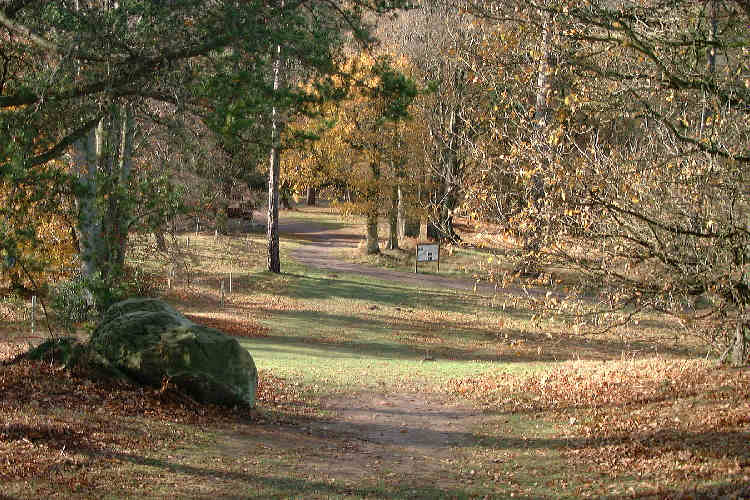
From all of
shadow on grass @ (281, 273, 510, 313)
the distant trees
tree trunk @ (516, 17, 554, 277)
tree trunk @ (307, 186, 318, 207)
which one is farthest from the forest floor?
tree trunk @ (307, 186, 318, 207)

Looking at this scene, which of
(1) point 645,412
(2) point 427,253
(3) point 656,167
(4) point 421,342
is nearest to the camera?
(3) point 656,167

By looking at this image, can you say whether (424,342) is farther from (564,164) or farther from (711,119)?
(711,119)

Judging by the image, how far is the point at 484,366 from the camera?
17.6m

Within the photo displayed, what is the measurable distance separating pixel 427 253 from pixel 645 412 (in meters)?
23.3

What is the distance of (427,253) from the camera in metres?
34.1

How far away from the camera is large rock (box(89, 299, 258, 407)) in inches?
426

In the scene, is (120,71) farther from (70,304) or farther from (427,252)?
(427,252)

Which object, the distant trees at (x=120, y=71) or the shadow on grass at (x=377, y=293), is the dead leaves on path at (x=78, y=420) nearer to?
the distant trees at (x=120, y=71)

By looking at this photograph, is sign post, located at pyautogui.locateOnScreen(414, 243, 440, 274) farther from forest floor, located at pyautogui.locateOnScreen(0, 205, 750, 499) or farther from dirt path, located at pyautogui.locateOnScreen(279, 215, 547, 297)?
forest floor, located at pyautogui.locateOnScreen(0, 205, 750, 499)

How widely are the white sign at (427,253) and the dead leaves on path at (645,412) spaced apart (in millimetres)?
18940

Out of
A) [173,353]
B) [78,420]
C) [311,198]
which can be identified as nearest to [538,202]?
[173,353]

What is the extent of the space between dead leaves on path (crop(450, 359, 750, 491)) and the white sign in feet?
62.1

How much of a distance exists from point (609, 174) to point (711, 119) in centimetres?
157

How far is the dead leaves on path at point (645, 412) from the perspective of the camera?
28.7ft
